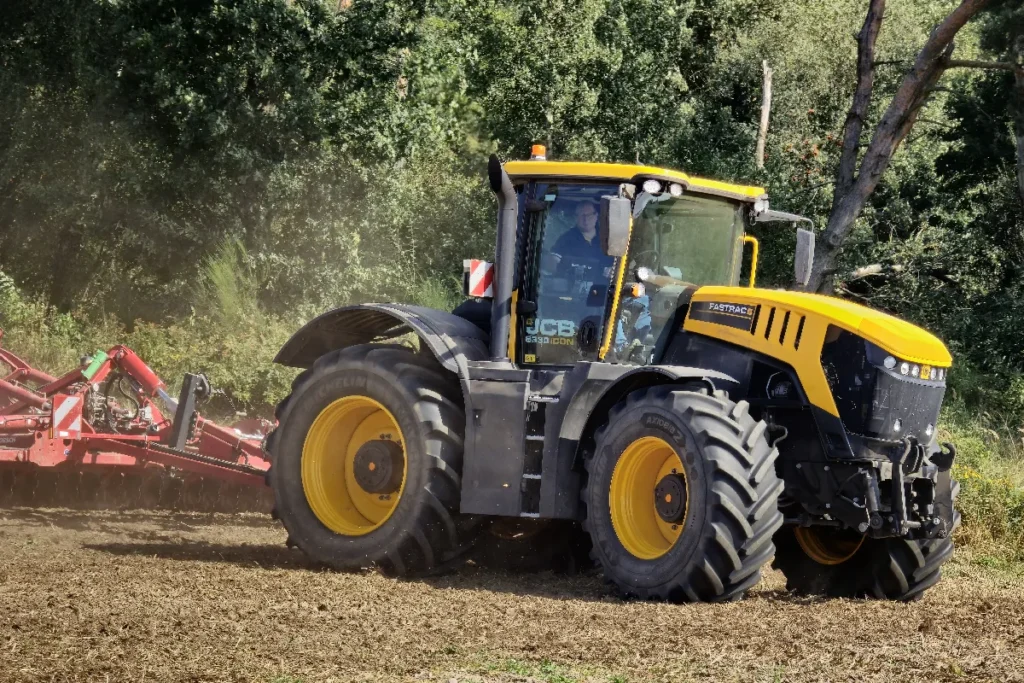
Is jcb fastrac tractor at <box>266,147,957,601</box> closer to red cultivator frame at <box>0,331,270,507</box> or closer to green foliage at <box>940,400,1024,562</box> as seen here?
red cultivator frame at <box>0,331,270,507</box>

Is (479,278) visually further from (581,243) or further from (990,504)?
(990,504)

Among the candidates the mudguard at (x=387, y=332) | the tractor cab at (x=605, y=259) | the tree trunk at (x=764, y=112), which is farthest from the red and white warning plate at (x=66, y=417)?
the tree trunk at (x=764, y=112)

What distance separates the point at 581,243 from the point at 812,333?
1512 mm

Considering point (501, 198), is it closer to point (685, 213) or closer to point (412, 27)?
point (685, 213)

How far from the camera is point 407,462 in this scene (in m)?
8.34

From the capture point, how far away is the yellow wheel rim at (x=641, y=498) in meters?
7.61

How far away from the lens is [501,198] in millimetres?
8219

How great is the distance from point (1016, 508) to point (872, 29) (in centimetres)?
874

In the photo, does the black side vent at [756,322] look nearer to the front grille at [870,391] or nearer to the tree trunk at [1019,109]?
the front grille at [870,391]

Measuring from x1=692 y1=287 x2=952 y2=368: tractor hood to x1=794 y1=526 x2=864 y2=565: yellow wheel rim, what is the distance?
121cm

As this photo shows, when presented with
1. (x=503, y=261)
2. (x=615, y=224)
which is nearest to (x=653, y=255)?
(x=615, y=224)

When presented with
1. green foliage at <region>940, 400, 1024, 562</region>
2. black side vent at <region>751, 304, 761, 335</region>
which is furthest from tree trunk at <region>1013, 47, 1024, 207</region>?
black side vent at <region>751, 304, 761, 335</region>

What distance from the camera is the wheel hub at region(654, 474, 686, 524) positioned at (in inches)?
291

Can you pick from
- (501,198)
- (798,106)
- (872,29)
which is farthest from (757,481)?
(798,106)
